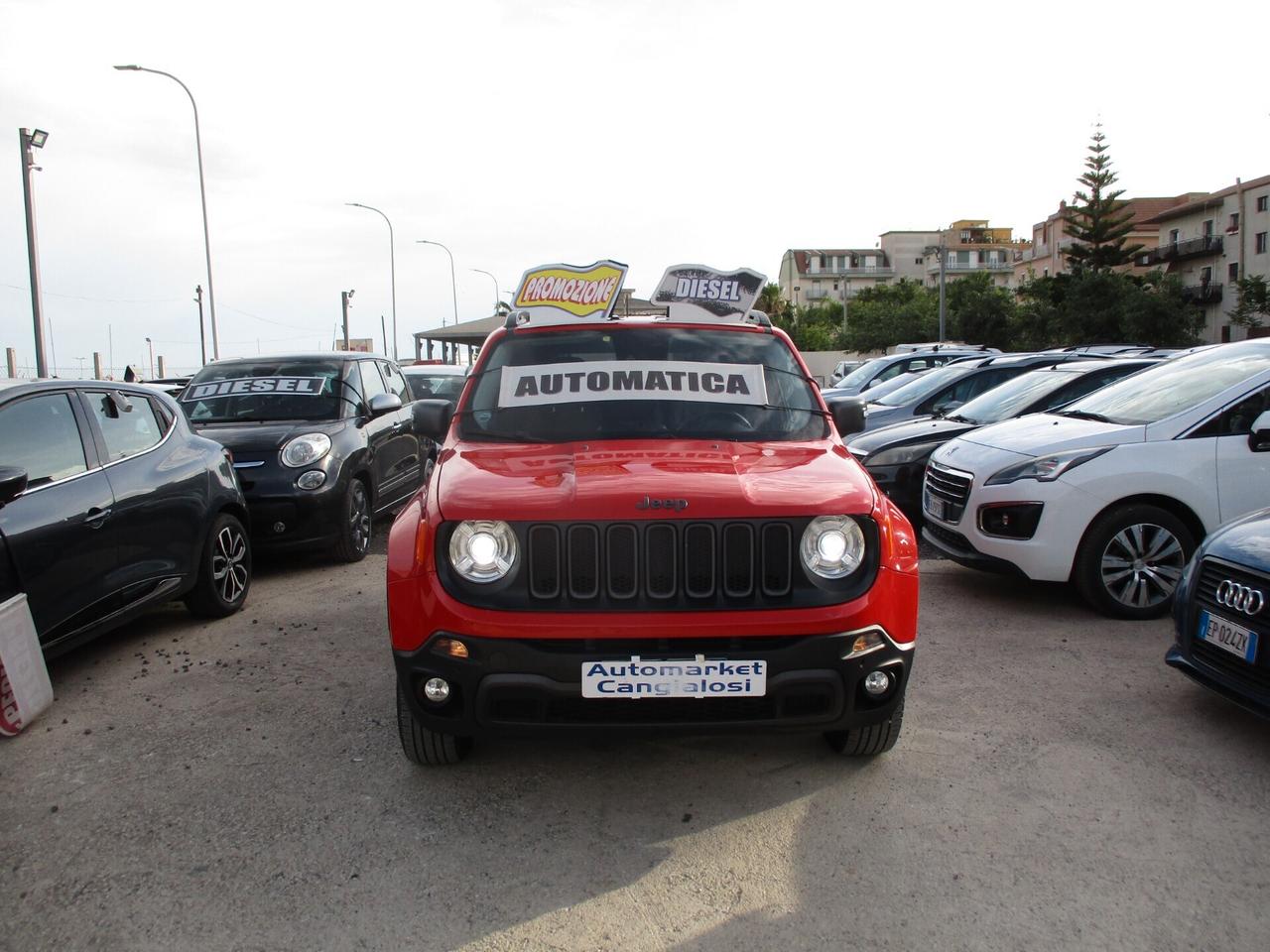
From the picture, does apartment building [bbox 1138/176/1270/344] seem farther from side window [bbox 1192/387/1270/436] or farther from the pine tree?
side window [bbox 1192/387/1270/436]

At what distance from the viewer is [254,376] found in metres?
8.20

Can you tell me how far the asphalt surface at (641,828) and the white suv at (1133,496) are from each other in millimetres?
956

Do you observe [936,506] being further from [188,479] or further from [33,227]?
[33,227]

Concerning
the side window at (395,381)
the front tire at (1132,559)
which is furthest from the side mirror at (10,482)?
the front tire at (1132,559)

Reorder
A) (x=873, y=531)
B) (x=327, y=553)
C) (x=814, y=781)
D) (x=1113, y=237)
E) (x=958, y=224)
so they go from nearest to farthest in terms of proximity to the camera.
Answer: (x=873, y=531) → (x=814, y=781) → (x=327, y=553) → (x=1113, y=237) → (x=958, y=224)

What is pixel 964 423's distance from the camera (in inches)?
346

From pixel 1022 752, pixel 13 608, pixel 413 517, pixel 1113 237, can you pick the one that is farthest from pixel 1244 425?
pixel 1113 237

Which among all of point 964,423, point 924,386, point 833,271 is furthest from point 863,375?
point 833,271

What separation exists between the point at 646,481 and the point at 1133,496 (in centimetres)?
370

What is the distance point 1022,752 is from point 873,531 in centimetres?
132

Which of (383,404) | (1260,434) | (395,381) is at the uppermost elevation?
(395,381)

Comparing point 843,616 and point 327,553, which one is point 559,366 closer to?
point 843,616

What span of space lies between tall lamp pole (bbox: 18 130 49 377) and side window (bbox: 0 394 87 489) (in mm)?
15807

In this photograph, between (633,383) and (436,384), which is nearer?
(633,383)
